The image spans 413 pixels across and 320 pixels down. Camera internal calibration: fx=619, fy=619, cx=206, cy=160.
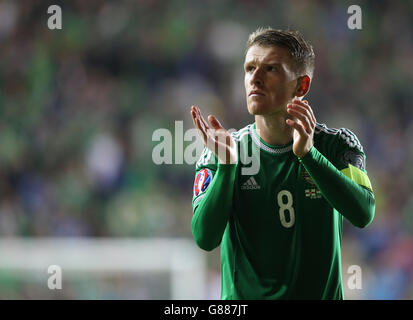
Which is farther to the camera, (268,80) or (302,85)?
(302,85)

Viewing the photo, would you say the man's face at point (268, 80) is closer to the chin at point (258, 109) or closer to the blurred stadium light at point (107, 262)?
the chin at point (258, 109)

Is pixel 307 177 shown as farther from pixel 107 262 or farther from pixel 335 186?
pixel 107 262

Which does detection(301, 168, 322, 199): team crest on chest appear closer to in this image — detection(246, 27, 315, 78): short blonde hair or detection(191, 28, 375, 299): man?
detection(191, 28, 375, 299): man

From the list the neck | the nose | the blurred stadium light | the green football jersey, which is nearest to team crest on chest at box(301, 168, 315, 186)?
the green football jersey

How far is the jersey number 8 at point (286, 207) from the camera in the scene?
208 centimetres

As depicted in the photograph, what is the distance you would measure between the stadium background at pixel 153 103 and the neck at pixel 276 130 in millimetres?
3574

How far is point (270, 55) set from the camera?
2131mm

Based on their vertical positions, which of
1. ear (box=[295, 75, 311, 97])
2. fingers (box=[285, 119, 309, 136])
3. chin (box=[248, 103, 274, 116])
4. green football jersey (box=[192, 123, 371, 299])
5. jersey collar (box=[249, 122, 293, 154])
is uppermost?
ear (box=[295, 75, 311, 97])

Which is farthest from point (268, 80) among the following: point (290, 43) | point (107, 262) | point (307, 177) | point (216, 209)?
point (107, 262)

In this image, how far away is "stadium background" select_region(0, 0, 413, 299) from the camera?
6301 millimetres

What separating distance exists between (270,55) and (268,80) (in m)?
0.09

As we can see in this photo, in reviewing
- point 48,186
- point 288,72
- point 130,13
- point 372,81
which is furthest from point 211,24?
point 288,72

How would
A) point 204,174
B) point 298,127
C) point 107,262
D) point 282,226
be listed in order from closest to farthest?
point 298,127 → point 282,226 → point 204,174 → point 107,262

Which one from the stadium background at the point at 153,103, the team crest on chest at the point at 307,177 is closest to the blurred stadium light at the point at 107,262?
the stadium background at the point at 153,103
